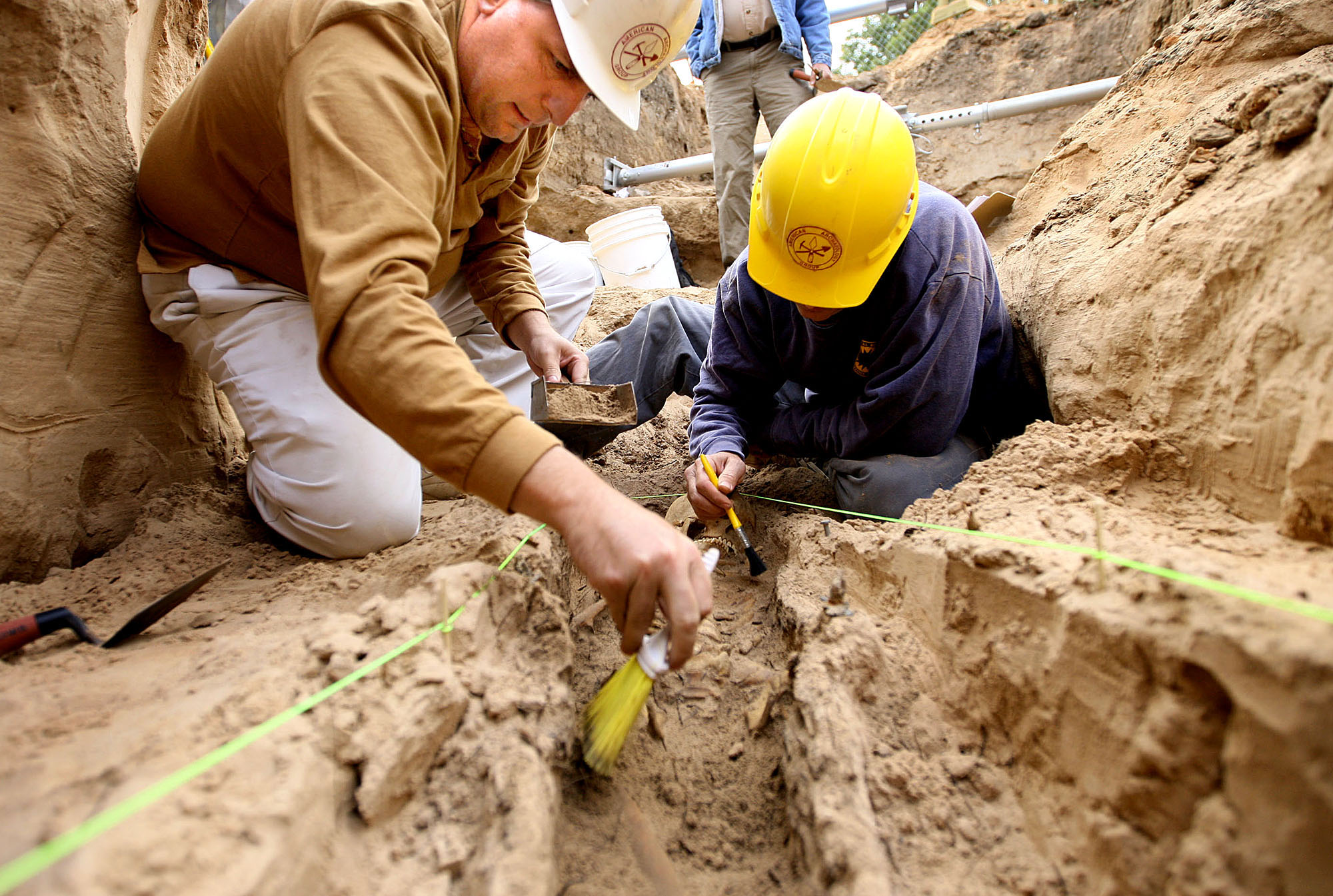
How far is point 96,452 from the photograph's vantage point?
1.95m

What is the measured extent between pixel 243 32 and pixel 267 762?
1622 millimetres

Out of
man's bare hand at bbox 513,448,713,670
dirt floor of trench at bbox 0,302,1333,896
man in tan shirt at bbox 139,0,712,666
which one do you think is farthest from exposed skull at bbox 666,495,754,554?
man's bare hand at bbox 513,448,713,670

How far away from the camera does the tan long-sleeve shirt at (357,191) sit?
45.6 inches

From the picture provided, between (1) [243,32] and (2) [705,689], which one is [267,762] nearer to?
(2) [705,689]

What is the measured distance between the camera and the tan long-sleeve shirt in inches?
45.6

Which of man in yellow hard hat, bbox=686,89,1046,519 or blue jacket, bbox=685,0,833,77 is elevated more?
blue jacket, bbox=685,0,833,77

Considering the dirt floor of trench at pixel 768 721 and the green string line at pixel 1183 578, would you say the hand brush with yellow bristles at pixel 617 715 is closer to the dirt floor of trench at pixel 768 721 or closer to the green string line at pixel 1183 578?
the dirt floor of trench at pixel 768 721

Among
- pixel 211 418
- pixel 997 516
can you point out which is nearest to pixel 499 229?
pixel 211 418

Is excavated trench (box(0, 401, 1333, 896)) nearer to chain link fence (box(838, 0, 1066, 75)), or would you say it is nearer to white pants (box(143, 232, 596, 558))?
white pants (box(143, 232, 596, 558))

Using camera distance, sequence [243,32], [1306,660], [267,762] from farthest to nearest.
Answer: [243,32]
[267,762]
[1306,660]

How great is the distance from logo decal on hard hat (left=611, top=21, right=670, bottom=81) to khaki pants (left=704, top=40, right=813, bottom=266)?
3083 mm

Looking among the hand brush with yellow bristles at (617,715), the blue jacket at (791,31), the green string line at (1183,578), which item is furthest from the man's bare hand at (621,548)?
the blue jacket at (791,31)

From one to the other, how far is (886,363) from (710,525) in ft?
2.48

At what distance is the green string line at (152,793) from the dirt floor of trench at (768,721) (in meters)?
0.01
